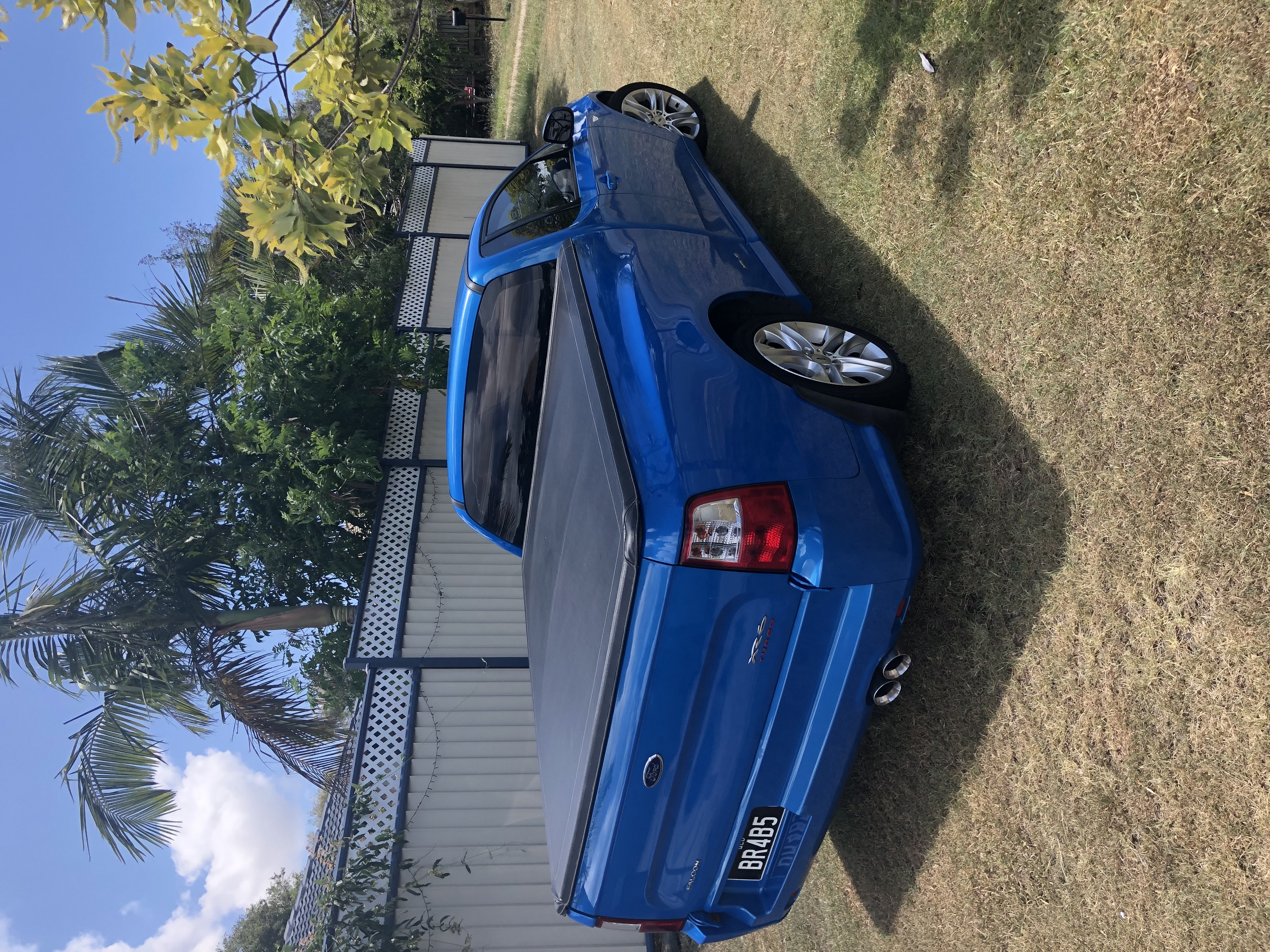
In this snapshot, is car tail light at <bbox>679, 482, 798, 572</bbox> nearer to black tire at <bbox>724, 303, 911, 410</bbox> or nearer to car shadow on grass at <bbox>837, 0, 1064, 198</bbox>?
black tire at <bbox>724, 303, 911, 410</bbox>

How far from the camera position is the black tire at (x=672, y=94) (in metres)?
6.04

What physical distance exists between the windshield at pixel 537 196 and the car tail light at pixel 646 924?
11.0 ft

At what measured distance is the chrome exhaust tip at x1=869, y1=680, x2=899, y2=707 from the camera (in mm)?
Result: 3258

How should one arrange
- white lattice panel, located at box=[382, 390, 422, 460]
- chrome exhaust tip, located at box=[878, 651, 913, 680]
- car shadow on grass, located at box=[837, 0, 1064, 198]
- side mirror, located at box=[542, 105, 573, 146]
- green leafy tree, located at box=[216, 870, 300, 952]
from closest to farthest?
chrome exhaust tip, located at box=[878, 651, 913, 680]
car shadow on grass, located at box=[837, 0, 1064, 198]
side mirror, located at box=[542, 105, 573, 146]
white lattice panel, located at box=[382, 390, 422, 460]
green leafy tree, located at box=[216, 870, 300, 952]

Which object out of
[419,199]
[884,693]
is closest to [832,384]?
[884,693]

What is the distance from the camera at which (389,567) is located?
7512 mm

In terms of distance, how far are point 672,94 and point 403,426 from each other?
14.5ft

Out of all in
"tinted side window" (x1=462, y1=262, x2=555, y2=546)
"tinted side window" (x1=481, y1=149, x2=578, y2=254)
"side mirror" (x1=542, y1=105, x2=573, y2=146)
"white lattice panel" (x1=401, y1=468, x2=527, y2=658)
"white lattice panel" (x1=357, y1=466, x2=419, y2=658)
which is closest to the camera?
"tinted side window" (x1=462, y1=262, x2=555, y2=546)

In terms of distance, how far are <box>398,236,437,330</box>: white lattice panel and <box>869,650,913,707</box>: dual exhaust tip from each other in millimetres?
7872

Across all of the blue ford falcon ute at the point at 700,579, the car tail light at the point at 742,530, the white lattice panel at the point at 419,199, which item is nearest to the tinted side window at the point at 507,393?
the blue ford falcon ute at the point at 700,579

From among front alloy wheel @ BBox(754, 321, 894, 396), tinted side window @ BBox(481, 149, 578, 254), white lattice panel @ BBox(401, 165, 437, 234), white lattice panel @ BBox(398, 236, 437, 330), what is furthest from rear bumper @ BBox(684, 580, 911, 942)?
white lattice panel @ BBox(401, 165, 437, 234)

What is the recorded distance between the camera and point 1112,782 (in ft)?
9.32

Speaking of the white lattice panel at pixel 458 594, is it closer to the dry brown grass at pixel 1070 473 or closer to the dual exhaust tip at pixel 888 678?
→ the dry brown grass at pixel 1070 473

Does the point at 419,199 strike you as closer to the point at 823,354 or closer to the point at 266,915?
the point at 823,354
